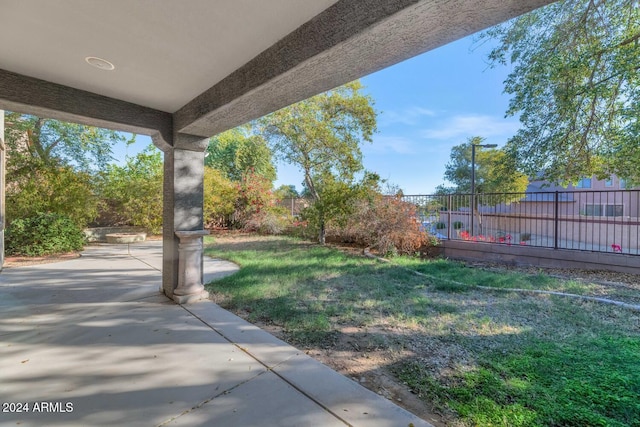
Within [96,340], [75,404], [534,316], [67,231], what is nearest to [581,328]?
[534,316]

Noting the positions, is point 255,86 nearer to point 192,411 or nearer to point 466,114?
point 192,411

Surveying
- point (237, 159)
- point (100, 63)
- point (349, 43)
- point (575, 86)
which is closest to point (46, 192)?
point (100, 63)

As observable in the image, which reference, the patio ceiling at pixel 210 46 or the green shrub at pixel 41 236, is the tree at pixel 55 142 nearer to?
the green shrub at pixel 41 236

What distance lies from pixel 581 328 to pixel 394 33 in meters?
3.19

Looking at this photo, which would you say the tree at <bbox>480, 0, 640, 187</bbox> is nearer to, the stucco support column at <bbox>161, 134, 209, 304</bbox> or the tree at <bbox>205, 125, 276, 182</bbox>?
the stucco support column at <bbox>161, 134, 209, 304</bbox>

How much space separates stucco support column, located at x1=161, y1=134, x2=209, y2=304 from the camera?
3.33 metres

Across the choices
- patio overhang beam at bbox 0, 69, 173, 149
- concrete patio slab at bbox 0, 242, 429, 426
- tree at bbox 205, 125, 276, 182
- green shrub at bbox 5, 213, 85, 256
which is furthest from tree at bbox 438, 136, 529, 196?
green shrub at bbox 5, 213, 85, 256

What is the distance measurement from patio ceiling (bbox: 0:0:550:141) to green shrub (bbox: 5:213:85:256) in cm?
518

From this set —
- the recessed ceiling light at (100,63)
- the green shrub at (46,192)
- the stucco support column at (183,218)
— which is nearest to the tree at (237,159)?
the green shrub at (46,192)

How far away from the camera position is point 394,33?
146 cm

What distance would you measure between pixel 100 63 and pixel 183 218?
1.78 metres

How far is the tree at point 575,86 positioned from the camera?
416 centimetres

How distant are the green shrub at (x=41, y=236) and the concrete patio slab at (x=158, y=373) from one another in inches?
150

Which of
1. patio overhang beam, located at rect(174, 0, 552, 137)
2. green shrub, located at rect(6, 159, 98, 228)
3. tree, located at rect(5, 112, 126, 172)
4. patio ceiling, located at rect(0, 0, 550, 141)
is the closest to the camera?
patio overhang beam, located at rect(174, 0, 552, 137)
